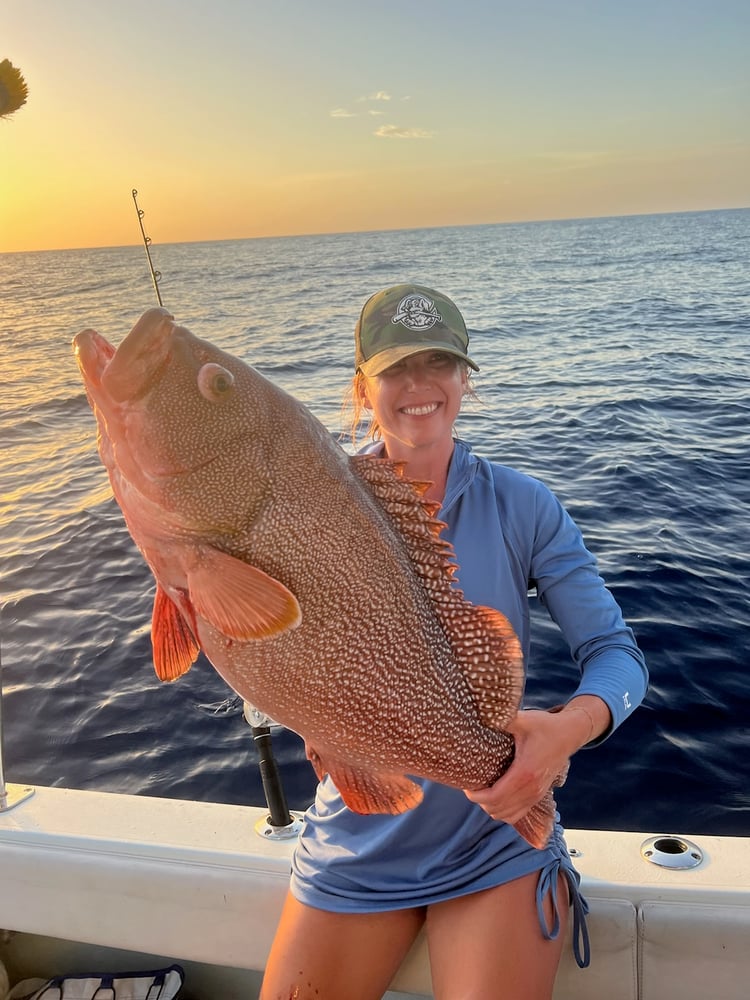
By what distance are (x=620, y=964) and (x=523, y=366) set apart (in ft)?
54.6

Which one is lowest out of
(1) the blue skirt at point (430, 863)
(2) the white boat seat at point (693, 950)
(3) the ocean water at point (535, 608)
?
(3) the ocean water at point (535, 608)

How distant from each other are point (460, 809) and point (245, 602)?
4.04 feet

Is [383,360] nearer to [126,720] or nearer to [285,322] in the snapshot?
[126,720]

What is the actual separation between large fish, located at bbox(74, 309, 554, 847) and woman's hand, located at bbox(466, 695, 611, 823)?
0.42 feet

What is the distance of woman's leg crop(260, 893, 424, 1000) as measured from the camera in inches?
93.6

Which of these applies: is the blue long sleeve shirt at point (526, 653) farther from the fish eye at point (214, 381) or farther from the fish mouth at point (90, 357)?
the fish mouth at point (90, 357)

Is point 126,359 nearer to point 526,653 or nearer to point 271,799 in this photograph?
point 526,653

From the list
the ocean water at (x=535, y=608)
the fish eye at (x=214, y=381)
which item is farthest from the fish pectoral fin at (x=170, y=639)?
the ocean water at (x=535, y=608)

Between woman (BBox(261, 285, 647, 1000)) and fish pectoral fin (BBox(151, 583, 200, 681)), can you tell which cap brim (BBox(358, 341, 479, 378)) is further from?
fish pectoral fin (BBox(151, 583, 200, 681))

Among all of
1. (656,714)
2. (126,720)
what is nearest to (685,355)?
(656,714)

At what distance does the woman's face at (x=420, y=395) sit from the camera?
2.78 metres

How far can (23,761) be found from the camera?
5711mm

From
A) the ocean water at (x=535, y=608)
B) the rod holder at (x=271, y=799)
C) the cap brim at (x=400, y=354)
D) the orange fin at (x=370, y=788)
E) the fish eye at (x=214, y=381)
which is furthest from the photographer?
the ocean water at (x=535, y=608)

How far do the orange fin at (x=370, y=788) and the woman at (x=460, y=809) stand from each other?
0.20 metres
